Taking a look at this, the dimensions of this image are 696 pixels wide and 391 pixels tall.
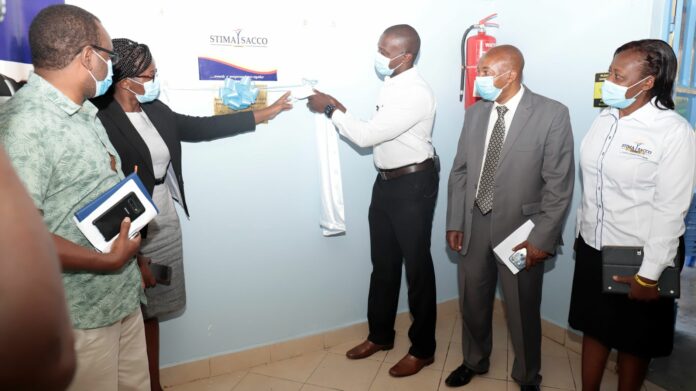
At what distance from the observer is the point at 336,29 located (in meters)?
2.52

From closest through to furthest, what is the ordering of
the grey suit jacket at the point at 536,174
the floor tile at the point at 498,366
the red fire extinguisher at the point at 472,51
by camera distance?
1. the grey suit jacket at the point at 536,174
2. the floor tile at the point at 498,366
3. the red fire extinguisher at the point at 472,51

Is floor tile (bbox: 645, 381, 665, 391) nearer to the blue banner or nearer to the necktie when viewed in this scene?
the necktie

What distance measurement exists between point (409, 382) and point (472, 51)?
2.01m

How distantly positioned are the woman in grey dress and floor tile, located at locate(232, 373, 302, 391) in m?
0.43

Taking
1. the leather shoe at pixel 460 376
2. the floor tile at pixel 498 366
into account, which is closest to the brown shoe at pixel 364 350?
the leather shoe at pixel 460 376

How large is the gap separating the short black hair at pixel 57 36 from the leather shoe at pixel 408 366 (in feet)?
6.87

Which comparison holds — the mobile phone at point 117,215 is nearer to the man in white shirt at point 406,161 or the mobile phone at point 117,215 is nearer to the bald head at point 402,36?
the man in white shirt at point 406,161

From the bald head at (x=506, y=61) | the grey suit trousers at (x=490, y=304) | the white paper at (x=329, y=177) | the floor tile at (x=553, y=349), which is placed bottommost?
the floor tile at (x=553, y=349)

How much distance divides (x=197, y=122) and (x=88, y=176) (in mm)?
1008

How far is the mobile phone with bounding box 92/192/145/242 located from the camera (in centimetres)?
125

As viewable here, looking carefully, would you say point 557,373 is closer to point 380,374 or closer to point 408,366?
point 408,366

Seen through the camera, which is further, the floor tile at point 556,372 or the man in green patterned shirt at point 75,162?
the floor tile at point 556,372

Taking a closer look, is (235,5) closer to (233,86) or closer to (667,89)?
(233,86)

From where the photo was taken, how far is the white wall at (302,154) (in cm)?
230
